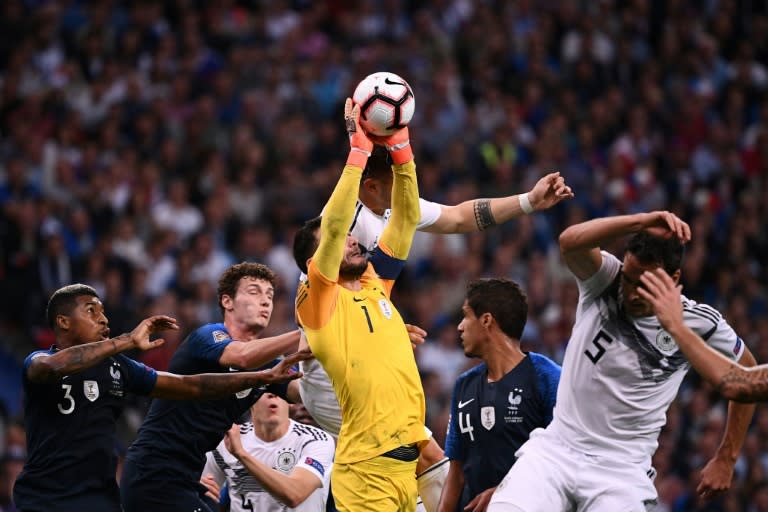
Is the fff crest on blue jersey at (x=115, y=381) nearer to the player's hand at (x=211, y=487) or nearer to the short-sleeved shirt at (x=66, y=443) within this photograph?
the short-sleeved shirt at (x=66, y=443)

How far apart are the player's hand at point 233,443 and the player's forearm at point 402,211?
1506 mm

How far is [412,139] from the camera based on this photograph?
12.4 metres

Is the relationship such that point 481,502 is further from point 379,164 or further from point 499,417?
point 379,164

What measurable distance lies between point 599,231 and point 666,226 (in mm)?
342

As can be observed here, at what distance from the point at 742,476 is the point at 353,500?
8.49 meters

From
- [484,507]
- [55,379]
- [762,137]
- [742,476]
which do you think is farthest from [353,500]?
[762,137]

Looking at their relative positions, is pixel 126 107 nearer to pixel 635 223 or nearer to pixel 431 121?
pixel 431 121

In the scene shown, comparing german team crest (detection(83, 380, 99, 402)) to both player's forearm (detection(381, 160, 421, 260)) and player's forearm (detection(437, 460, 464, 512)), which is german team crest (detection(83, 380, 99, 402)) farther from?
player's forearm (detection(437, 460, 464, 512))

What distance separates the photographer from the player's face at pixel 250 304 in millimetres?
7727

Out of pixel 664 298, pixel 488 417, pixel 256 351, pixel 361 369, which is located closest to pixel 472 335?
pixel 488 417

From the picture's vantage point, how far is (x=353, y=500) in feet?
22.4

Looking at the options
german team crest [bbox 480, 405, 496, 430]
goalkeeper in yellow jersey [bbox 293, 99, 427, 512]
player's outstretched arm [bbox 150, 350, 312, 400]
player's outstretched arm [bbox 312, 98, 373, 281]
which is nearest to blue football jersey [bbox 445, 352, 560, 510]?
german team crest [bbox 480, 405, 496, 430]

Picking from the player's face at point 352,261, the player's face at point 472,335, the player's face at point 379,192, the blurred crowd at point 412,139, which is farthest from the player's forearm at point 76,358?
the blurred crowd at point 412,139

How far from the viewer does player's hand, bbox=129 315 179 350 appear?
6.46 metres
